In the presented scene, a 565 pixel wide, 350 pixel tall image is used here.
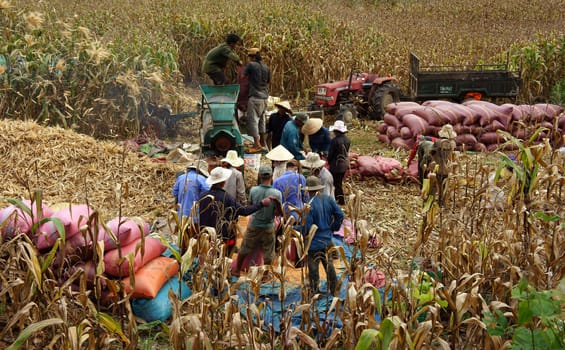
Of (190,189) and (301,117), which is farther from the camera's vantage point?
(301,117)

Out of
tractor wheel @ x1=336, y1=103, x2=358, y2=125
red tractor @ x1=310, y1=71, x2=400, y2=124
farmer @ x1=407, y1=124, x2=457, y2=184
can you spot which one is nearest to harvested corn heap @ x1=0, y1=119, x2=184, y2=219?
farmer @ x1=407, y1=124, x2=457, y2=184

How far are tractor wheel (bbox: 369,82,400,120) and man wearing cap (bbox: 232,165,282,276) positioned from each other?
299 inches

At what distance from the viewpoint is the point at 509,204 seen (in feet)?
21.4

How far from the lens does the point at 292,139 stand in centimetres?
960

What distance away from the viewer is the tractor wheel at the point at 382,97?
14383mm

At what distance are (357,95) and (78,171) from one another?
695 centimetres

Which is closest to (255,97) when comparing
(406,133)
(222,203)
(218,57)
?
(218,57)

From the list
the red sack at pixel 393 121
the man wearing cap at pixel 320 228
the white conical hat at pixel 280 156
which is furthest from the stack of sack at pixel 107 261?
the red sack at pixel 393 121

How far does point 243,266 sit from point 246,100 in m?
4.95

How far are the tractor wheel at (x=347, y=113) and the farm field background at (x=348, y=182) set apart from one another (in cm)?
32

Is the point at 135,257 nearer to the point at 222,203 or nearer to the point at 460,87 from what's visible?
the point at 222,203

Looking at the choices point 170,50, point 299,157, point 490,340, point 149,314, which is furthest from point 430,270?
point 170,50

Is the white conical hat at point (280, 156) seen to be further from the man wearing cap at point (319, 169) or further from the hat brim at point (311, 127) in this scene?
the hat brim at point (311, 127)

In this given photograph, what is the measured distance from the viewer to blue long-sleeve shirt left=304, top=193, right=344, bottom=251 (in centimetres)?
677
